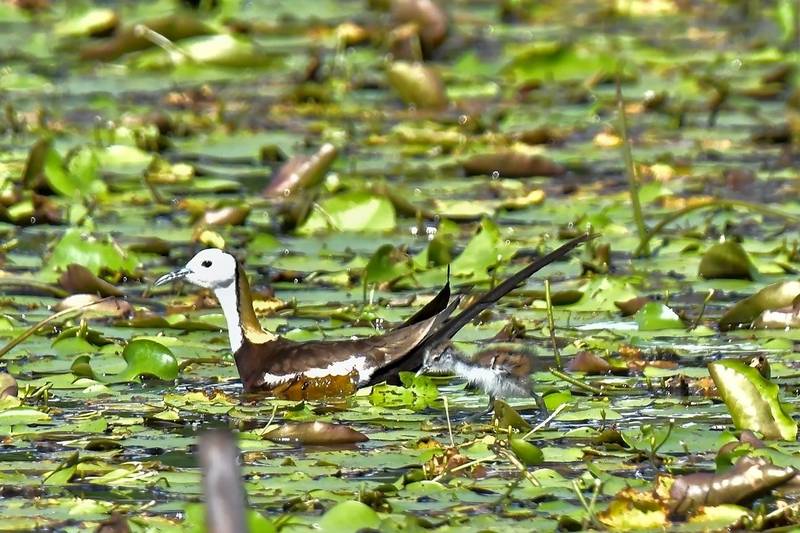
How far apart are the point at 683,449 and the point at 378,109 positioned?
6573 mm

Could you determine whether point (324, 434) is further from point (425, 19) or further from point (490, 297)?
point (425, 19)

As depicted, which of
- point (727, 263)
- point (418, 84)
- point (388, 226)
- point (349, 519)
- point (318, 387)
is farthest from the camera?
point (418, 84)

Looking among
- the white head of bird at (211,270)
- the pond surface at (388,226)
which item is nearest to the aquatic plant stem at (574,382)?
the pond surface at (388,226)

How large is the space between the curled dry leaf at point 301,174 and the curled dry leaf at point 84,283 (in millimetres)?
2231

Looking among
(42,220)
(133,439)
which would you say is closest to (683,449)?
(133,439)

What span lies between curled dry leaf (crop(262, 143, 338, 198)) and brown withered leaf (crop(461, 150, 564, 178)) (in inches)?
31.1

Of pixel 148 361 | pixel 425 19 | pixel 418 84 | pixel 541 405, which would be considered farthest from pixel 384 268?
pixel 425 19

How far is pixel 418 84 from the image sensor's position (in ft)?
37.0

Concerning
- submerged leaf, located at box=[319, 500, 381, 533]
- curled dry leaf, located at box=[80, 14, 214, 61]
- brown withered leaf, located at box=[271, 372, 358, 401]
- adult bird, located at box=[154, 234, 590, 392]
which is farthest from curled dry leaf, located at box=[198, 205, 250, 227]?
submerged leaf, located at box=[319, 500, 381, 533]

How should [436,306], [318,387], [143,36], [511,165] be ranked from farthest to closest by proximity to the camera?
[143,36] < [511,165] < [436,306] < [318,387]

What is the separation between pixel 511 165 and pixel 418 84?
6.26 ft

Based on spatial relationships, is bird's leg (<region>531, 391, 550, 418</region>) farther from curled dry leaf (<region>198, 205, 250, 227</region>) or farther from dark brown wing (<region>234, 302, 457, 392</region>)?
curled dry leaf (<region>198, 205, 250, 227</region>)

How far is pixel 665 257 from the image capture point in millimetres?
7926

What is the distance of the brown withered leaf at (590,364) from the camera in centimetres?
611
